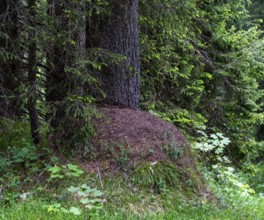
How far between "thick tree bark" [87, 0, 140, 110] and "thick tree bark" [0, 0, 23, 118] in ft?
4.62

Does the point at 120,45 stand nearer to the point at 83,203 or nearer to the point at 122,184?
the point at 122,184

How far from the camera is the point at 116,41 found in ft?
20.9

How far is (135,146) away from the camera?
207 inches

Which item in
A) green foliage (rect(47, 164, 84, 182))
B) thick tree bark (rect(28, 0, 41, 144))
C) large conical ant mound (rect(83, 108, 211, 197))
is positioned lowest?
green foliage (rect(47, 164, 84, 182))

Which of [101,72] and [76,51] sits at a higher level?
[76,51]

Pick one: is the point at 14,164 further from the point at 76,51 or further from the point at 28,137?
the point at 76,51

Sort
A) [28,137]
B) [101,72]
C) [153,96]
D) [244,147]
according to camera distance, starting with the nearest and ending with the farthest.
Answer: [28,137] → [101,72] → [153,96] → [244,147]

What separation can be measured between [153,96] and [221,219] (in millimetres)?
4092

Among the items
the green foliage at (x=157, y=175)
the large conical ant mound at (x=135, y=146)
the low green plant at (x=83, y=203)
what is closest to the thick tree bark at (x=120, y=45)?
the large conical ant mound at (x=135, y=146)

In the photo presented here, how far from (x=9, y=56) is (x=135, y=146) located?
6.87 ft

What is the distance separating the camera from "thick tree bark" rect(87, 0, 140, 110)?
628 cm

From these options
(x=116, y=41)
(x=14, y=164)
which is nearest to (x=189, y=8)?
(x=116, y=41)

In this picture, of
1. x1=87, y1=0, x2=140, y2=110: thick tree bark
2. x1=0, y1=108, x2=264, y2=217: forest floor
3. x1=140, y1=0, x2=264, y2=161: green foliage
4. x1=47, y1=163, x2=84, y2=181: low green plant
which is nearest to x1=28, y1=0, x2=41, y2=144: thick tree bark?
x1=0, y1=108, x2=264, y2=217: forest floor

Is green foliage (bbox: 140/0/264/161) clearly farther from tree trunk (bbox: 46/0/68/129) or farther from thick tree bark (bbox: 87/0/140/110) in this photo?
tree trunk (bbox: 46/0/68/129)
